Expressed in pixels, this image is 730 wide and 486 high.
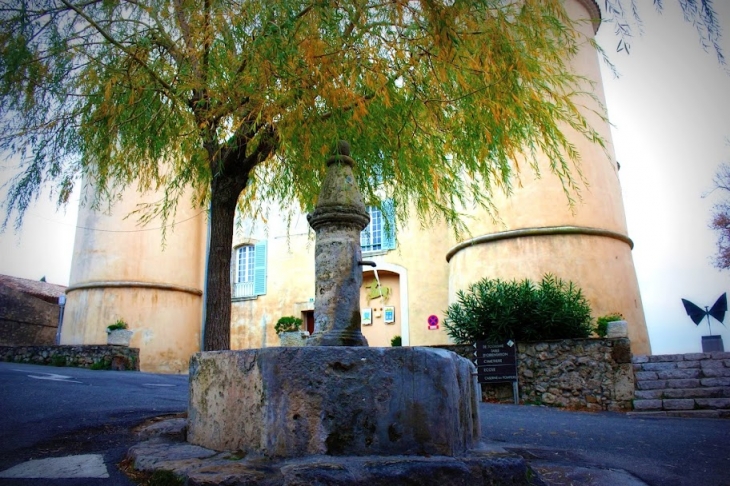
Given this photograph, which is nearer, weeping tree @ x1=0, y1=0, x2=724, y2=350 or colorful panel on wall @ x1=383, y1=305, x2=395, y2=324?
weeping tree @ x1=0, y1=0, x2=724, y2=350

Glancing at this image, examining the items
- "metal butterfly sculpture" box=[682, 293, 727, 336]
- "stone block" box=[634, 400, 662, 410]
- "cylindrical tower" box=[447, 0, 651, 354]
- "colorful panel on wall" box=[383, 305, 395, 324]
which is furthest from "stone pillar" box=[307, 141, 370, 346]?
"metal butterfly sculpture" box=[682, 293, 727, 336]

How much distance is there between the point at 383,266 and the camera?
15.6 metres

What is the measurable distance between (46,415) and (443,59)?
510 centimetres

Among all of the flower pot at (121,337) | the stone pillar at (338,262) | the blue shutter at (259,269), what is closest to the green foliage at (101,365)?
the flower pot at (121,337)

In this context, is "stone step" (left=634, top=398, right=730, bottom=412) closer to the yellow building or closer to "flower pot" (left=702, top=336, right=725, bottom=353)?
the yellow building

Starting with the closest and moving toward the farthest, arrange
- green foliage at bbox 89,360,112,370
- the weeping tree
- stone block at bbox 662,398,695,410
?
the weeping tree
stone block at bbox 662,398,695,410
green foliage at bbox 89,360,112,370

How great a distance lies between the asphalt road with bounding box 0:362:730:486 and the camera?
3.94 metres

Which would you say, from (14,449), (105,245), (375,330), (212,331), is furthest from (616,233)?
(105,245)

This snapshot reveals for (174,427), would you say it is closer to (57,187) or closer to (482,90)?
(57,187)

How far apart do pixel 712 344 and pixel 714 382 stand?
29.7 feet

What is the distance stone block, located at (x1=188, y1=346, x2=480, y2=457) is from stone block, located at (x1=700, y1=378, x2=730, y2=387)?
757 cm

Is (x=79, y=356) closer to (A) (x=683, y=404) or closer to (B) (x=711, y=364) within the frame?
(A) (x=683, y=404)

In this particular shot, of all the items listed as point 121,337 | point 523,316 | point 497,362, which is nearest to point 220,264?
point 497,362

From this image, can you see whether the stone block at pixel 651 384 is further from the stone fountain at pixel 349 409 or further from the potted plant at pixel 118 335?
the potted plant at pixel 118 335
